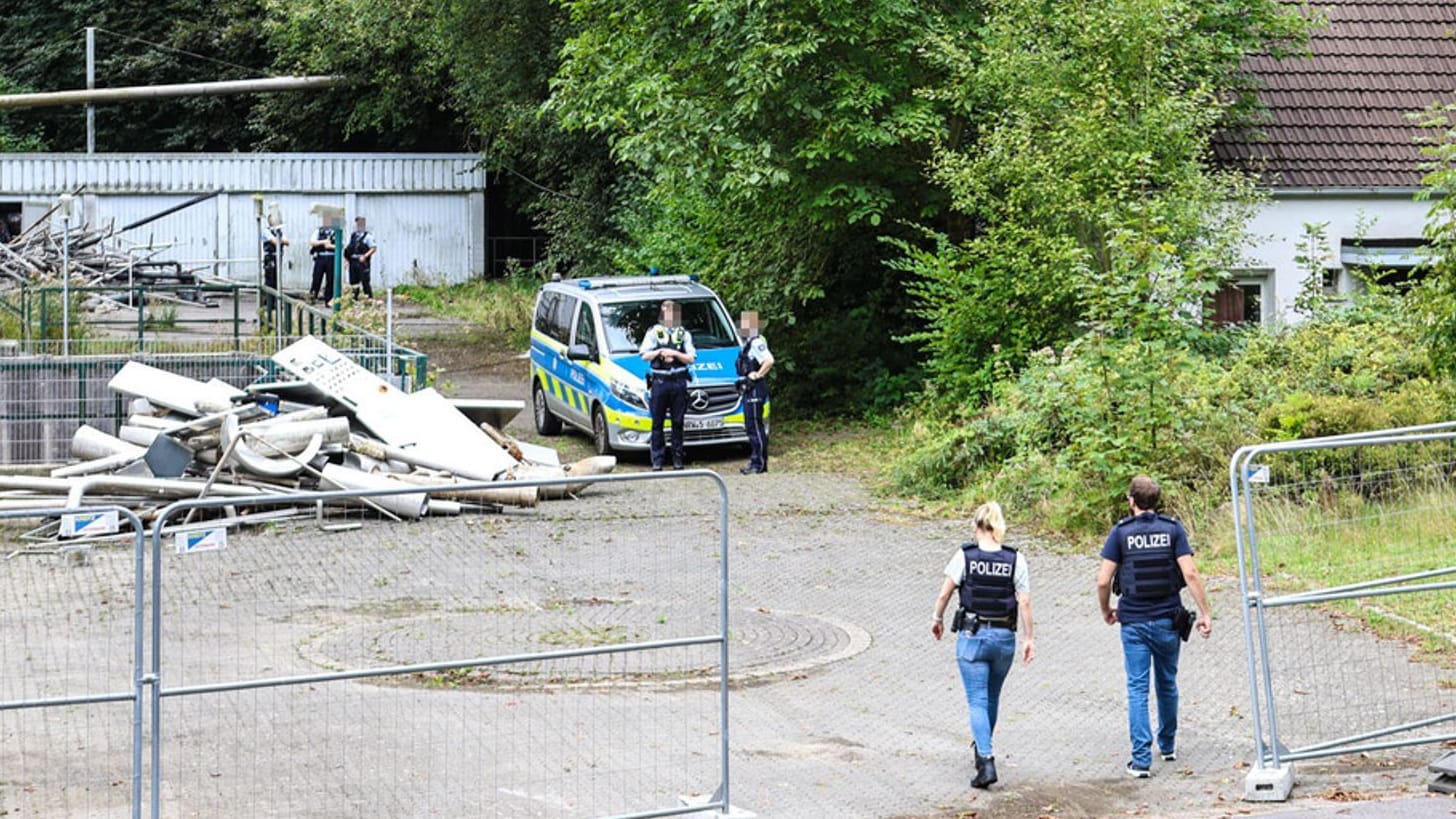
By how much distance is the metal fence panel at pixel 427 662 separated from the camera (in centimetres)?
812

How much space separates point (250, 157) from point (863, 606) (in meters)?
33.8

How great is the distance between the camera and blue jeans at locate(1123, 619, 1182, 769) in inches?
373

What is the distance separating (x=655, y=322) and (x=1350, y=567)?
12052 millimetres

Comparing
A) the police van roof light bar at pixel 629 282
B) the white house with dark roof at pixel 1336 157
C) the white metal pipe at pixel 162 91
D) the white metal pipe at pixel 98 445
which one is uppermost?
the white metal pipe at pixel 162 91

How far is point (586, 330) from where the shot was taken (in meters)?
21.4

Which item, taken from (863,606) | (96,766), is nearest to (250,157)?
(863,606)

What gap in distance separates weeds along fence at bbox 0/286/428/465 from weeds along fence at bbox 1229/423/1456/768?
11.8 metres

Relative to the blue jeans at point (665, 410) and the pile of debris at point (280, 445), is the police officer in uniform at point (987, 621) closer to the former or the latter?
the pile of debris at point (280, 445)

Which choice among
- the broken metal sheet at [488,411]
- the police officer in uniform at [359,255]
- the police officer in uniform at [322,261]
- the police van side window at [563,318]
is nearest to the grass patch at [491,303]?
the police officer in uniform at [359,255]

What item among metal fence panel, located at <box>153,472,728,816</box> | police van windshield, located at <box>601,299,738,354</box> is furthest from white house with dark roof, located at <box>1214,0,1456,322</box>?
metal fence panel, located at <box>153,472,728,816</box>

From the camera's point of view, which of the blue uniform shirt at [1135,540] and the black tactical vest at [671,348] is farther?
the black tactical vest at [671,348]

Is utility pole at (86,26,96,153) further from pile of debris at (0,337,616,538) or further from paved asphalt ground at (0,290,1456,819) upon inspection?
paved asphalt ground at (0,290,1456,819)

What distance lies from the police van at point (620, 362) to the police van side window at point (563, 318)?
0.01 m

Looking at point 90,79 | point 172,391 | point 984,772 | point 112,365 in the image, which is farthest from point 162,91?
point 984,772
